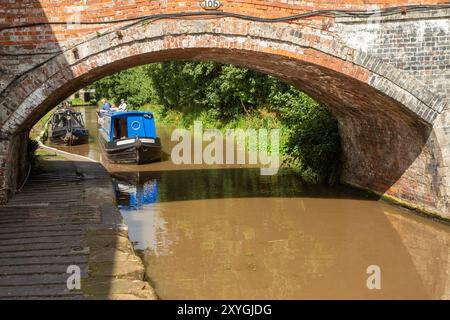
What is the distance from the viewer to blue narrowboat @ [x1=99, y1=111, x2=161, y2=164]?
16.8m

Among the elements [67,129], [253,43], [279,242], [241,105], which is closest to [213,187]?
[279,242]

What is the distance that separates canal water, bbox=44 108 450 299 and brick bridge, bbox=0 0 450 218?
1.44 meters

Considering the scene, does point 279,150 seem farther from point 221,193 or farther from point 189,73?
point 189,73

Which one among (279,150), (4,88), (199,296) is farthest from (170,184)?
(199,296)

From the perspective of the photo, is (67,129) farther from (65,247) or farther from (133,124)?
(65,247)

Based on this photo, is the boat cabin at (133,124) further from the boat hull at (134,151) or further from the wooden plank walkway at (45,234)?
the wooden plank walkway at (45,234)

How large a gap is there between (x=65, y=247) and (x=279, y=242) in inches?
138

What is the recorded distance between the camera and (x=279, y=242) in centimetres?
862

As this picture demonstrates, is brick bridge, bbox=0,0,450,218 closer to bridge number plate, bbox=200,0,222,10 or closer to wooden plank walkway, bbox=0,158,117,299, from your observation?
bridge number plate, bbox=200,0,222,10

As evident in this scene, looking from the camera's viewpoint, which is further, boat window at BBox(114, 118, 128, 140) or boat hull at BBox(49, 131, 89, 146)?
boat hull at BBox(49, 131, 89, 146)

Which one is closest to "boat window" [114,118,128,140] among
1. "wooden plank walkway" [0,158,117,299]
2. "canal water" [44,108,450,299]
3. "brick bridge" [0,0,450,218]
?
"canal water" [44,108,450,299]

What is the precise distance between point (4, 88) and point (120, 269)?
149 inches

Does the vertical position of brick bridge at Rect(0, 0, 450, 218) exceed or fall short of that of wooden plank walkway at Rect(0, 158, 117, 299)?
it exceeds it

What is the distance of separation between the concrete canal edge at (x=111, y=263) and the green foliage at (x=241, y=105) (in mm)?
5619
